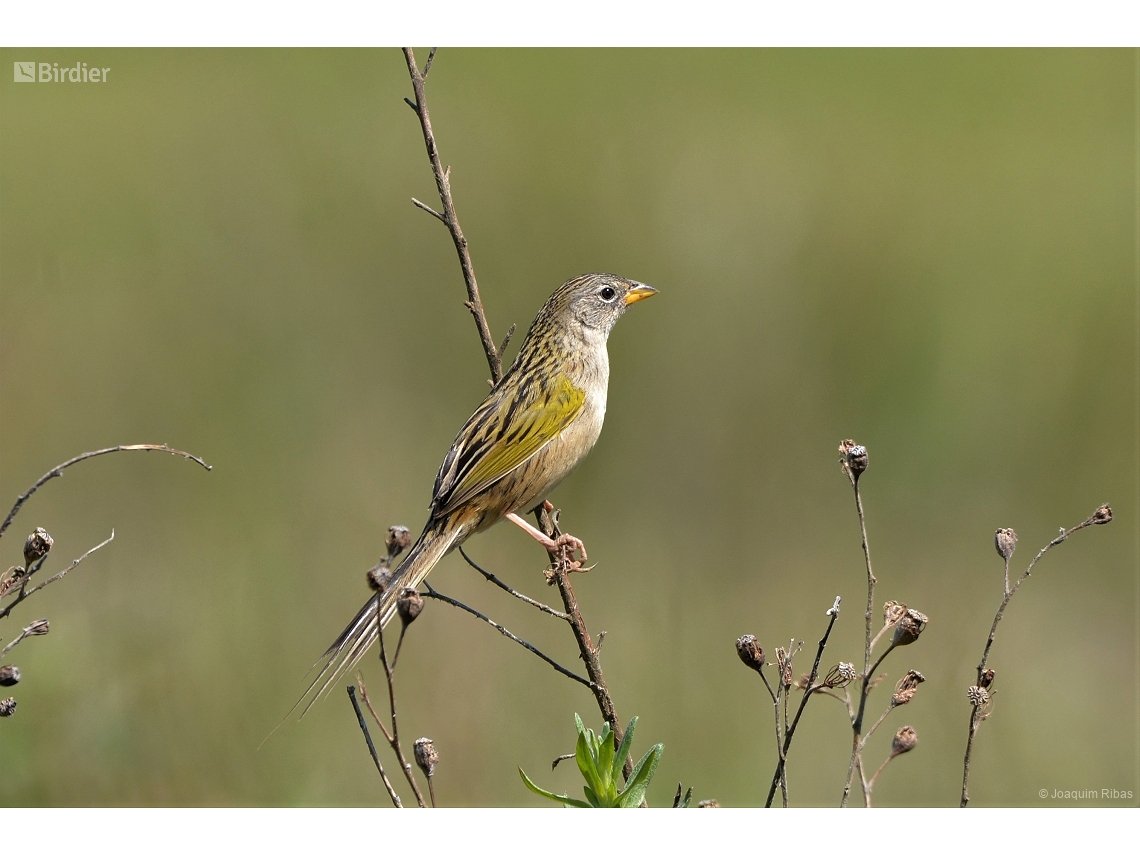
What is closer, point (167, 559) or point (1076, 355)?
point (167, 559)

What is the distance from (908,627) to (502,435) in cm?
253

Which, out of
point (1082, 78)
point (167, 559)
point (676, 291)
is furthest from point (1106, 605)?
point (167, 559)

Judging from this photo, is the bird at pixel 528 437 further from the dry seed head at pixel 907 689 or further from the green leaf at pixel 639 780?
the dry seed head at pixel 907 689

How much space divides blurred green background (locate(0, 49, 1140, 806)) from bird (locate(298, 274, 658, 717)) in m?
1.61

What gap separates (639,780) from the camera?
278 centimetres

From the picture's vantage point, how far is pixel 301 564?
6.61 metres

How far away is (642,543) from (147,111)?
18.3ft

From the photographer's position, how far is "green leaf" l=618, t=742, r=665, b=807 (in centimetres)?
273

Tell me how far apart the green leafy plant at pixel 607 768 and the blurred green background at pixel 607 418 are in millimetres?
2916

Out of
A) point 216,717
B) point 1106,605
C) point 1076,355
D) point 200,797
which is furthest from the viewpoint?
point 1076,355

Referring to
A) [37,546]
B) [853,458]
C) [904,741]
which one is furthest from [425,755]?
[853,458]

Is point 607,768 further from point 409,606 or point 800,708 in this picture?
point 409,606

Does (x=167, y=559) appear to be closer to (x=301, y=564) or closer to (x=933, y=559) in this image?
(x=301, y=564)

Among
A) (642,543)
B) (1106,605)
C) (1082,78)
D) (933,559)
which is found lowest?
(1106,605)
